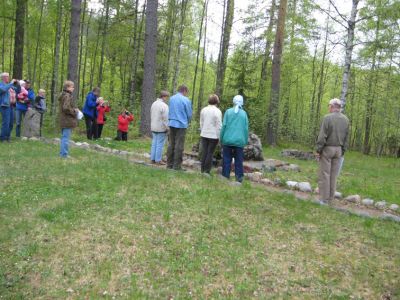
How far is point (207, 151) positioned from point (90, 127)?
6399mm

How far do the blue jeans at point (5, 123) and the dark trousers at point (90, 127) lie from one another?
9.73ft

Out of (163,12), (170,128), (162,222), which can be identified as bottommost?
(162,222)

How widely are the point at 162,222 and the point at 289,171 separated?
6.49 m

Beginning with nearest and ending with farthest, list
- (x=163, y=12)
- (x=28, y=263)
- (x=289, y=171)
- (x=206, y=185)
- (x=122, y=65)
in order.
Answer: (x=28, y=263)
(x=206, y=185)
(x=289, y=171)
(x=163, y=12)
(x=122, y=65)

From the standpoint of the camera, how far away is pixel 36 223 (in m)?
5.60

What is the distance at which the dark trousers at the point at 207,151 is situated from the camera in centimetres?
907

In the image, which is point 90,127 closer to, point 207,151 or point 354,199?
point 207,151

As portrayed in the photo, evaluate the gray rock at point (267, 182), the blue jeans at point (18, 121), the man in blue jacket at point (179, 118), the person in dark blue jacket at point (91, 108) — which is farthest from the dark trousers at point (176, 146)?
the blue jeans at point (18, 121)

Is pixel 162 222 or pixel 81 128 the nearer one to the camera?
pixel 162 222

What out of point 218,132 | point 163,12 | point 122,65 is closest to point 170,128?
point 218,132

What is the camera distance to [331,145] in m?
7.66

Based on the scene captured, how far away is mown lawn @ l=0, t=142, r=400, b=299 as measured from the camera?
181 inches

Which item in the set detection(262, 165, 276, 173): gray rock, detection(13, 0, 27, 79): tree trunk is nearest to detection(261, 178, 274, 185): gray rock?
detection(262, 165, 276, 173): gray rock

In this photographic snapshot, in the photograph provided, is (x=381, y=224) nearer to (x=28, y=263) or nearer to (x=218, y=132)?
(x=218, y=132)
